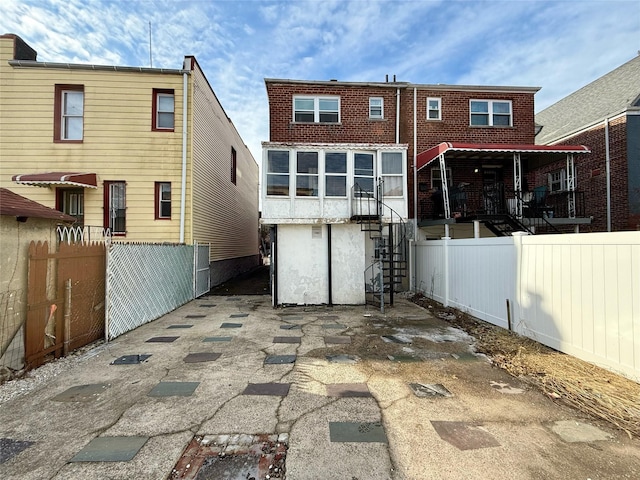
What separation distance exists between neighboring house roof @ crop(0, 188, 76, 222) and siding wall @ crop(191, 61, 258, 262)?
665 centimetres

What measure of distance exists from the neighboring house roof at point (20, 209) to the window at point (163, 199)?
20.8 ft

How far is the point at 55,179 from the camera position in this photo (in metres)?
9.87

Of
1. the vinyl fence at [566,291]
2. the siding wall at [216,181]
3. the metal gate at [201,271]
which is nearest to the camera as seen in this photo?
the vinyl fence at [566,291]

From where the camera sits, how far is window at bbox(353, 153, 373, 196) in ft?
31.9

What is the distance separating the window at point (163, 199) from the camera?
A: 1101cm

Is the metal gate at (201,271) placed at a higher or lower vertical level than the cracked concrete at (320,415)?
higher

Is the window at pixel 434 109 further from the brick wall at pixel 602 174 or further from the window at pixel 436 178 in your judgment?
the brick wall at pixel 602 174

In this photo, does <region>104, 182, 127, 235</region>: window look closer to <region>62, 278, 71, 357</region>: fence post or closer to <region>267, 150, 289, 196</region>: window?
<region>267, 150, 289, 196</region>: window

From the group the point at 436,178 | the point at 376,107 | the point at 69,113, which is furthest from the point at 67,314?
the point at 436,178

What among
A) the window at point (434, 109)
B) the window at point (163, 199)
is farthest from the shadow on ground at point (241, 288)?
the window at point (434, 109)

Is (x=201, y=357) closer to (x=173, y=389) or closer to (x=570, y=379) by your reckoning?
(x=173, y=389)

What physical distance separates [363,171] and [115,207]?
351 inches

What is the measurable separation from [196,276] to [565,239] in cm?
1075

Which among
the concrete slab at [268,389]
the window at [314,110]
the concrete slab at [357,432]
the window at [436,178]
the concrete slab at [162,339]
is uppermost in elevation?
the window at [314,110]
